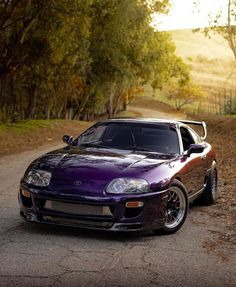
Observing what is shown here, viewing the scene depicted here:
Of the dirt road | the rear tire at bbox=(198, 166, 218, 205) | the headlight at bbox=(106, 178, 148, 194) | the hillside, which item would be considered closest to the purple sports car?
the headlight at bbox=(106, 178, 148, 194)

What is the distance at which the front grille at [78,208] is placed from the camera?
21.8ft

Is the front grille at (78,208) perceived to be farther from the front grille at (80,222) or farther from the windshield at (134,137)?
the windshield at (134,137)

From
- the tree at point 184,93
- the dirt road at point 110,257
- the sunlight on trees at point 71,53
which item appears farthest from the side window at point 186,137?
the tree at point 184,93

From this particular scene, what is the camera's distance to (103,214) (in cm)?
665

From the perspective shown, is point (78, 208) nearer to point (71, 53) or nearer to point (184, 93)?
point (71, 53)

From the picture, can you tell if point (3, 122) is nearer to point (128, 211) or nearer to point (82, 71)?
point (82, 71)

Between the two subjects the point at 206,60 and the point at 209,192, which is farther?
the point at 206,60

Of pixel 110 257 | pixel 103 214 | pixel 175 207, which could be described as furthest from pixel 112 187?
pixel 175 207

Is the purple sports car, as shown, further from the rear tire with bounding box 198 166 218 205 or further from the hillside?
the hillside

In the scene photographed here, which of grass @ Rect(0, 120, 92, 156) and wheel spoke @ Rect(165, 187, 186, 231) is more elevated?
wheel spoke @ Rect(165, 187, 186, 231)

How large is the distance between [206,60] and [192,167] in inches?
5500

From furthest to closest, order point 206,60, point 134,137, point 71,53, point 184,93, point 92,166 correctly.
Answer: point 206,60, point 184,93, point 71,53, point 134,137, point 92,166

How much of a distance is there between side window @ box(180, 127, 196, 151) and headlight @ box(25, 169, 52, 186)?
2.76 m

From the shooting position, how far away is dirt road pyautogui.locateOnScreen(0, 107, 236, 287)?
536cm
